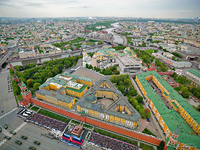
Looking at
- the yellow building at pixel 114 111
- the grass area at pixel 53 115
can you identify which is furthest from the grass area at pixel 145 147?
the grass area at pixel 53 115

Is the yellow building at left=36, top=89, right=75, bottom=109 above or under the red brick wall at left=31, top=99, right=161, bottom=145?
above

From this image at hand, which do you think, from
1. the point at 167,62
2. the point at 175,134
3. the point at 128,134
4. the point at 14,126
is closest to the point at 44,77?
the point at 14,126

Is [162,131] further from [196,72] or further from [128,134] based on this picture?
[196,72]

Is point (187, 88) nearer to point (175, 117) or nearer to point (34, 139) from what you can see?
point (175, 117)

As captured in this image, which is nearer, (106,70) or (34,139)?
(34,139)

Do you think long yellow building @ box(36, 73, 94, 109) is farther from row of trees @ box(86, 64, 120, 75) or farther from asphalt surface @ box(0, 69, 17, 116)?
Answer: row of trees @ box(86, 64, 120, 75)

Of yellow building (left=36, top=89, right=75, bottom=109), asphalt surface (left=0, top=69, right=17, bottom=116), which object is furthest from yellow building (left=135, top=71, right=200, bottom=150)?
asphalt surface (left=0, top=69, right=17, bottom=116)

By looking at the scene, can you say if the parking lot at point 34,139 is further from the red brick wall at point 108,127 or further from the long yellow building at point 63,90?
the long yellow building at point 63,90

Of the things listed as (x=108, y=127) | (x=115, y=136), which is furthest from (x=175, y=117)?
(x=108, y=127)
